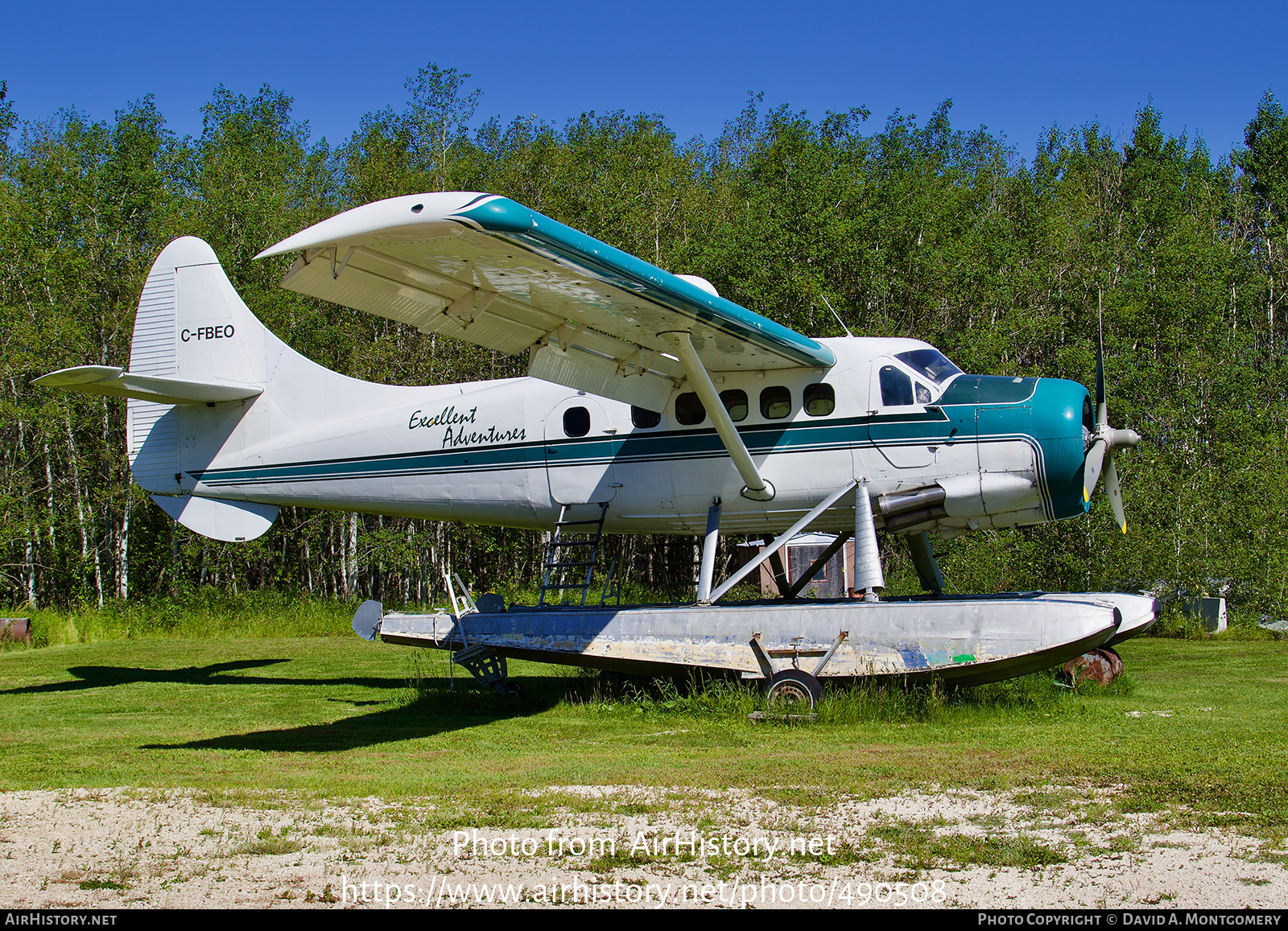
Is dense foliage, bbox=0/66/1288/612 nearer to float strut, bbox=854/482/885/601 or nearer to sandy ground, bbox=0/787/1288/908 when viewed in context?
float strut, bbox=854/482/885/601

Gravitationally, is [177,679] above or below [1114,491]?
below

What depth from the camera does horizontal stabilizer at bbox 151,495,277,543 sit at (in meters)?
12.5

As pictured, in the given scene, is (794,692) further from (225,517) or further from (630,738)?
(225,517)

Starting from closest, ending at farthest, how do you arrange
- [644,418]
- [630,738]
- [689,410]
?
[630,738], [689,410], [644,418]

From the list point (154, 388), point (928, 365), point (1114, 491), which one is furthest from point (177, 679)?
point (1114, 491)

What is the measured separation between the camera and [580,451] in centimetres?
1110

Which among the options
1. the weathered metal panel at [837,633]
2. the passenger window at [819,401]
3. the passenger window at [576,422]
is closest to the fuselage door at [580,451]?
the passenger window at [576,422]

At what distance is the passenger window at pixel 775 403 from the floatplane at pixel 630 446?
19 millimetres

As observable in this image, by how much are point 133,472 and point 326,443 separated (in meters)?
2.78

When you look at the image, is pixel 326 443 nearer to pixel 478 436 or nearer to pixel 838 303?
pixel 478 436

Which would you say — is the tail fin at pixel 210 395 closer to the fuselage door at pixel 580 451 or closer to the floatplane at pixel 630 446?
the floatplane at pixel 630 446

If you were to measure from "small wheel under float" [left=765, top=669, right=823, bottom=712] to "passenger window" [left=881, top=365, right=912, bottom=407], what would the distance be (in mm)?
2822

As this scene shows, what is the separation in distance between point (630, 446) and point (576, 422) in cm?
67

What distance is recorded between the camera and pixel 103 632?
1859 cm
